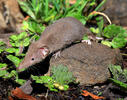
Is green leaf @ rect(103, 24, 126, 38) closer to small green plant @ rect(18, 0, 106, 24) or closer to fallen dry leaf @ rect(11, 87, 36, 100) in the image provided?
small green plant @ rect(18, 0, 106, 24)

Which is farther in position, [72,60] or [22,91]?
[72,60]

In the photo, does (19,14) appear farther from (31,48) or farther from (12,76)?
(12,76)

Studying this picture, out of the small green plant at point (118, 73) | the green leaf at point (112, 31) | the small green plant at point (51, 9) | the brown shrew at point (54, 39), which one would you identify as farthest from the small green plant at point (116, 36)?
the small green plant at point (51, 9)

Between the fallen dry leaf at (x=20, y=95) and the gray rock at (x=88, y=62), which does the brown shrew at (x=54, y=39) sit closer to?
the gray rock at (x=88, y=62)

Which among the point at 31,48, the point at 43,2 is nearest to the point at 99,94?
the point at 31,48

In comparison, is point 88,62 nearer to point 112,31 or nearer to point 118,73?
point 118,73

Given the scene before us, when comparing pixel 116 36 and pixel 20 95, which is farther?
pixel 116 36

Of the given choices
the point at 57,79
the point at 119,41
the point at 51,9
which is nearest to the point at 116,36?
the point at 119,41
